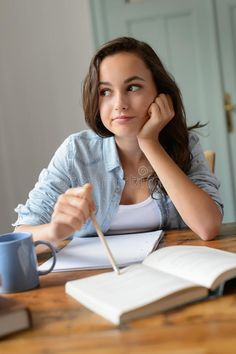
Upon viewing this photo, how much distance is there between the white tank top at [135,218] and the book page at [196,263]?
0.46 m

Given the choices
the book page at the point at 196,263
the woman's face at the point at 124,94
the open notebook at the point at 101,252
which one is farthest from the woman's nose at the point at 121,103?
the book page at the point at 196,263

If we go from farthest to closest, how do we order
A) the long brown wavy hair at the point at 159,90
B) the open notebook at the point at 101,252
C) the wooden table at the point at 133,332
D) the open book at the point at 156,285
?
1. the long brown wavy hair at the point at 159,90
2. the open notebook at the point at 101,252
3. the open book at the point at 156,285
4. the wooden table at the point at 133,332

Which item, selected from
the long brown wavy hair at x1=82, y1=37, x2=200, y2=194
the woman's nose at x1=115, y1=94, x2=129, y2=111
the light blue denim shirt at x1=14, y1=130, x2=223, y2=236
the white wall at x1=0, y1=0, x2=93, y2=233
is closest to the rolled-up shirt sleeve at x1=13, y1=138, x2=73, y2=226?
the light blue denim shirt at x1=14, y1=130, x2=223, y2=236

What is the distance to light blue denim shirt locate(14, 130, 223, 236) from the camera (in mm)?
1367

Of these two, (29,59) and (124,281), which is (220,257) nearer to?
(124,281)

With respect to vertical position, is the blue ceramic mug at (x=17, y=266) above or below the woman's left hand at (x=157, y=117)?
below

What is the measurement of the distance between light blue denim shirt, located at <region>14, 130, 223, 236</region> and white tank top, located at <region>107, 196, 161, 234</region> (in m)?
0.02

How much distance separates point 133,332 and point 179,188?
26.8 inches

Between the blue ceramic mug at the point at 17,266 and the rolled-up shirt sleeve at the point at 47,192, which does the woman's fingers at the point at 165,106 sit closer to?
the rolled-up shirt sleeve at the point at 47,192

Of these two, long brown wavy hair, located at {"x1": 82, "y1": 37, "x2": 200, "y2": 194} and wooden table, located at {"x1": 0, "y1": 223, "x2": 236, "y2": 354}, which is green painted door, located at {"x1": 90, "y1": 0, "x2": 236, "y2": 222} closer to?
long brown wavy hair, located at {"x1": 82, "y1": 37, "x2": 200, "y2": 194}

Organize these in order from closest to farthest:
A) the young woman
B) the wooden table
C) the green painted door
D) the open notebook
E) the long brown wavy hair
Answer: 1. the wooden table
2. the open notebook
3. the young woman
4. the long brown wavy hair
5. the green painted door

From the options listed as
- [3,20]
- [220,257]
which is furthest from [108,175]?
[3,20]

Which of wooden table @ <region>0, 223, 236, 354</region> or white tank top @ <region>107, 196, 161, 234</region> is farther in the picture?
white tank top @ <region>107, 196, 161, 234</region>

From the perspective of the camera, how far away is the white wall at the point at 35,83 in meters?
3.03
